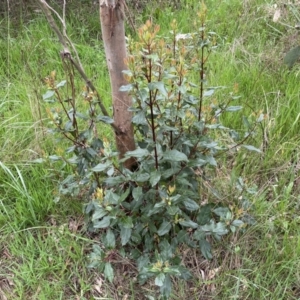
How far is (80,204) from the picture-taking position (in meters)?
2.06

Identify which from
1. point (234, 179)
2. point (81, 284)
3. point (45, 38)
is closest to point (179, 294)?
point (81, 284)

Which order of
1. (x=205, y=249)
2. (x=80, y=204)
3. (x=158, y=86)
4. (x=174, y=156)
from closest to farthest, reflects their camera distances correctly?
1. (x=158, y=86)
2. (x=174, y=156)
3. (x=205, y=249)
4. (x=80, y=204)

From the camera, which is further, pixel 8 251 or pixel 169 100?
pixel 8 251

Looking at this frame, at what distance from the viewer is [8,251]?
2.00 meters

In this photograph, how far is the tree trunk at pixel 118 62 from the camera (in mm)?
1543

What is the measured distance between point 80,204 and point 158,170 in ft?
2.10

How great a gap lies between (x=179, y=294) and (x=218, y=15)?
92.7 inches

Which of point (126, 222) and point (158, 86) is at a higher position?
point (158, 86)

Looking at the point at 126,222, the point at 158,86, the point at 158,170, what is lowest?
the point at 126,222

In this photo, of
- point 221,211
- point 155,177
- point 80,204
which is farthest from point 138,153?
point 80,204

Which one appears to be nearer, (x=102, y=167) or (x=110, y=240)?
(x=102, y=167)

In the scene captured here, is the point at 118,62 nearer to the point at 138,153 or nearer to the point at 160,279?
the point at 138,153

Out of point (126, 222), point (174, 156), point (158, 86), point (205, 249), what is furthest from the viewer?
point (205, 249)

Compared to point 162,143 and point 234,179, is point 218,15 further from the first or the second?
point 162,143
